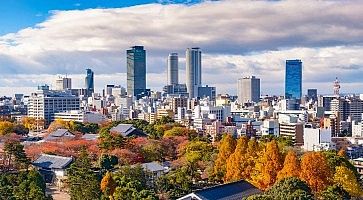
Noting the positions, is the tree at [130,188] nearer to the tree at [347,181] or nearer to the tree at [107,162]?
the tree at [107,162]

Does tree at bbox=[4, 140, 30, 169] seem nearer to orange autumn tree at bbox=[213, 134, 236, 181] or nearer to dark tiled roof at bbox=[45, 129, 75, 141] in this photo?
orange autumn tree at bbox=[213, 134, 236, 181]

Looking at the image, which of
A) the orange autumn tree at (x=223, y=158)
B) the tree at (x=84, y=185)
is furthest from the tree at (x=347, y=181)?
the tree at (x=84, y=185)

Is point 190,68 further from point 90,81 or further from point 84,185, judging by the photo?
point 84,185

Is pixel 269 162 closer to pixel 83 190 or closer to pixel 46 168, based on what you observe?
pixel 83 190

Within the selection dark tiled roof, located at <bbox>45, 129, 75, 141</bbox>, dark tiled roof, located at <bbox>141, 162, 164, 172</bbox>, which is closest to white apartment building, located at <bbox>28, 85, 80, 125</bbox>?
dark tiled roof, located at <bbox>45, 129, 75, 141</bbox>

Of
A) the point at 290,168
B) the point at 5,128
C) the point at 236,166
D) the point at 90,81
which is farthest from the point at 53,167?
the point at 90,81

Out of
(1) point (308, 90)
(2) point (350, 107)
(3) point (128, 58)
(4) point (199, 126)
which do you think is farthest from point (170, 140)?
(1) point (308, 90)
